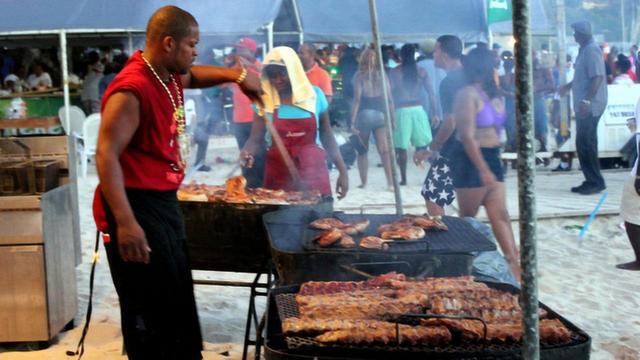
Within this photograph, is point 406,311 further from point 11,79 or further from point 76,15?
point 11,79

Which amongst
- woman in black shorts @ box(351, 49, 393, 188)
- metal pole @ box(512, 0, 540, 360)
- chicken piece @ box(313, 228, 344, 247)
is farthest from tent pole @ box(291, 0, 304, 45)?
metal pole @ box(512, 0, 540, 360)

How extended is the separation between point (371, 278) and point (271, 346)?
1032 millimetres

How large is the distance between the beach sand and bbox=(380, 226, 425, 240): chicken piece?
1.39 metres

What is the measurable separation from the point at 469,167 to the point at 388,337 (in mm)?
3775

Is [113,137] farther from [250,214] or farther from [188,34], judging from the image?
[250,214]

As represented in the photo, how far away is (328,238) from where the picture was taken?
154 inches

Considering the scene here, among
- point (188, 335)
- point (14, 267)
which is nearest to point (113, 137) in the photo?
point (188, 335)

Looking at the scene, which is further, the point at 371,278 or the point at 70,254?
the point at 70,254

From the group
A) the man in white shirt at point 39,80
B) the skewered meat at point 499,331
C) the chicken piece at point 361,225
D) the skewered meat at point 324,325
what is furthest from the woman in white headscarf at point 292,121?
the man in white shirt at point 39,80

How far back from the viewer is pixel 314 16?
15.0 meters

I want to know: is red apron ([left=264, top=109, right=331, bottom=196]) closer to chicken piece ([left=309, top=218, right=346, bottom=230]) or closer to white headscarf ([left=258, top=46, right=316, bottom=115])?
white headscarf ([left=258, top=46, right=316, bottom=115])

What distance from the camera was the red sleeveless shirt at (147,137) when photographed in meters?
3.25

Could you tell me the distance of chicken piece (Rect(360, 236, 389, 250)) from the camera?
3887 millimetres

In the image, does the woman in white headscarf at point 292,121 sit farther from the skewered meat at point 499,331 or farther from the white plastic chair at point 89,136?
the white plastic chair at point 89,136
